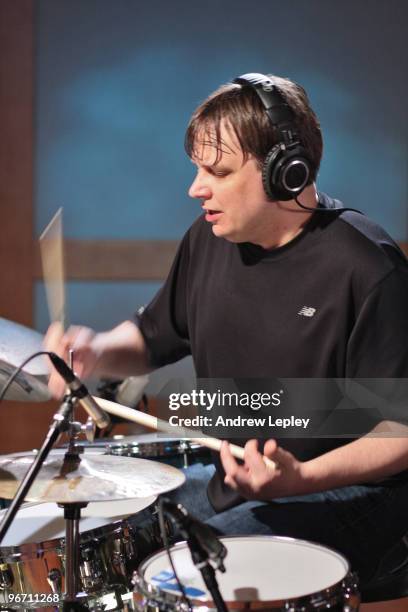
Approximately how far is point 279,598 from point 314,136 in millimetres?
969

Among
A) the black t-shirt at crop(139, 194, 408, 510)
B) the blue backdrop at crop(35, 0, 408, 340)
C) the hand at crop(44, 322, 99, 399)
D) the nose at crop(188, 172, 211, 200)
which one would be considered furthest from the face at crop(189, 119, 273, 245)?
the blue backdrop at crop(35, 0, 408, 340)

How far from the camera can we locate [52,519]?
186 cm

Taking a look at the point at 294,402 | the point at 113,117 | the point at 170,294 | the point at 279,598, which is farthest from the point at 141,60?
the point at 279,598

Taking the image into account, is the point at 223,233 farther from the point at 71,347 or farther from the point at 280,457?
the point at 280,457

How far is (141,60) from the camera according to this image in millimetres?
3975

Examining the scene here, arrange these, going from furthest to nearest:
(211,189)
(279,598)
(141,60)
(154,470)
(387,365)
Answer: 1. (141,60)
2. (211,189)
3. (387,365)
4. (154,470)
5. (279,598)

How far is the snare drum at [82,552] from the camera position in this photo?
1.65m

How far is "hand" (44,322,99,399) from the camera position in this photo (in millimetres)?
1677

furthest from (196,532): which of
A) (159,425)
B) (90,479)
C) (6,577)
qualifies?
(6,577)

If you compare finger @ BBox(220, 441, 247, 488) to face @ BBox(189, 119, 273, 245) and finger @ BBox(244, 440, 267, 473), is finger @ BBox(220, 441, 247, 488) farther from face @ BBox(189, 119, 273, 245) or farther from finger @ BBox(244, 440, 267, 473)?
face @ BBox(189, 119, 273, 245)

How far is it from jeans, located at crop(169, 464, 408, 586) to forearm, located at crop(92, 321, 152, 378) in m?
0.45

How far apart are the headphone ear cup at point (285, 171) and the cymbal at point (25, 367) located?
1.84ft

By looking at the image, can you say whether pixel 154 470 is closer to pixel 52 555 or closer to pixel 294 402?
pixel 52 555

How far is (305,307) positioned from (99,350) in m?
0.48
